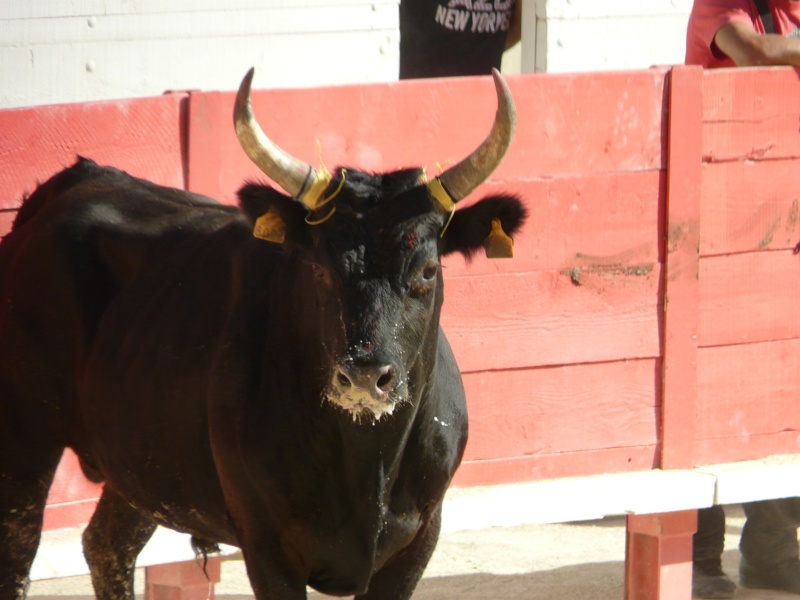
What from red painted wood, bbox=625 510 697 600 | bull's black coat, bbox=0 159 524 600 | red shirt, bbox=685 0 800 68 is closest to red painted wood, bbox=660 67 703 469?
red painted wood, bbox=625 510 697 600

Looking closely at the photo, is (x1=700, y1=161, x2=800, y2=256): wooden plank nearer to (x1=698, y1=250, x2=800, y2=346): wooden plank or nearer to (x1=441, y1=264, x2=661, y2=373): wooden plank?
(x1=698, y1=250, x2=800, y2=346): wooden plank

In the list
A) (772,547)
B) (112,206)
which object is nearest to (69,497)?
(112,206)

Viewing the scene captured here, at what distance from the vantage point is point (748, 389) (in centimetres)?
564

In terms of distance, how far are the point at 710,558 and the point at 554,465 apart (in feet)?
3.38

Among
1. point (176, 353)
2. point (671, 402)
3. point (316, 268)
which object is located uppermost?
point (316, 268)

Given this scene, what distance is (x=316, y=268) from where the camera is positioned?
370 centimetres

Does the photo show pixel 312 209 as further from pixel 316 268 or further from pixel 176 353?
pixel 176 353

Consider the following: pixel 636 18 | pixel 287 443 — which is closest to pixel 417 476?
pixel 287 443

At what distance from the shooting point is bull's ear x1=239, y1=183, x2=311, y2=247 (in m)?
3.75

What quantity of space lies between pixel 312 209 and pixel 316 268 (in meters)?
0.15

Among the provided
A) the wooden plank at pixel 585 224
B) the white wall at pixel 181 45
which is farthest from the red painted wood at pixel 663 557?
the white wall at pixel 181 45

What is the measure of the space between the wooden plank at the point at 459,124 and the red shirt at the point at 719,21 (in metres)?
0.51

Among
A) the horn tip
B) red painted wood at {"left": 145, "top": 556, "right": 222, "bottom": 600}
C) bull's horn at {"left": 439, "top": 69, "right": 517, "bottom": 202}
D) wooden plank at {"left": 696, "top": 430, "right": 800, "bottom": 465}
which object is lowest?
red painted wood at {"left": 145, "top": 556, "right": 222, "bottom": 600}

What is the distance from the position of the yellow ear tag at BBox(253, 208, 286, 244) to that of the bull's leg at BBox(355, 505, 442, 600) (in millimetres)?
873
